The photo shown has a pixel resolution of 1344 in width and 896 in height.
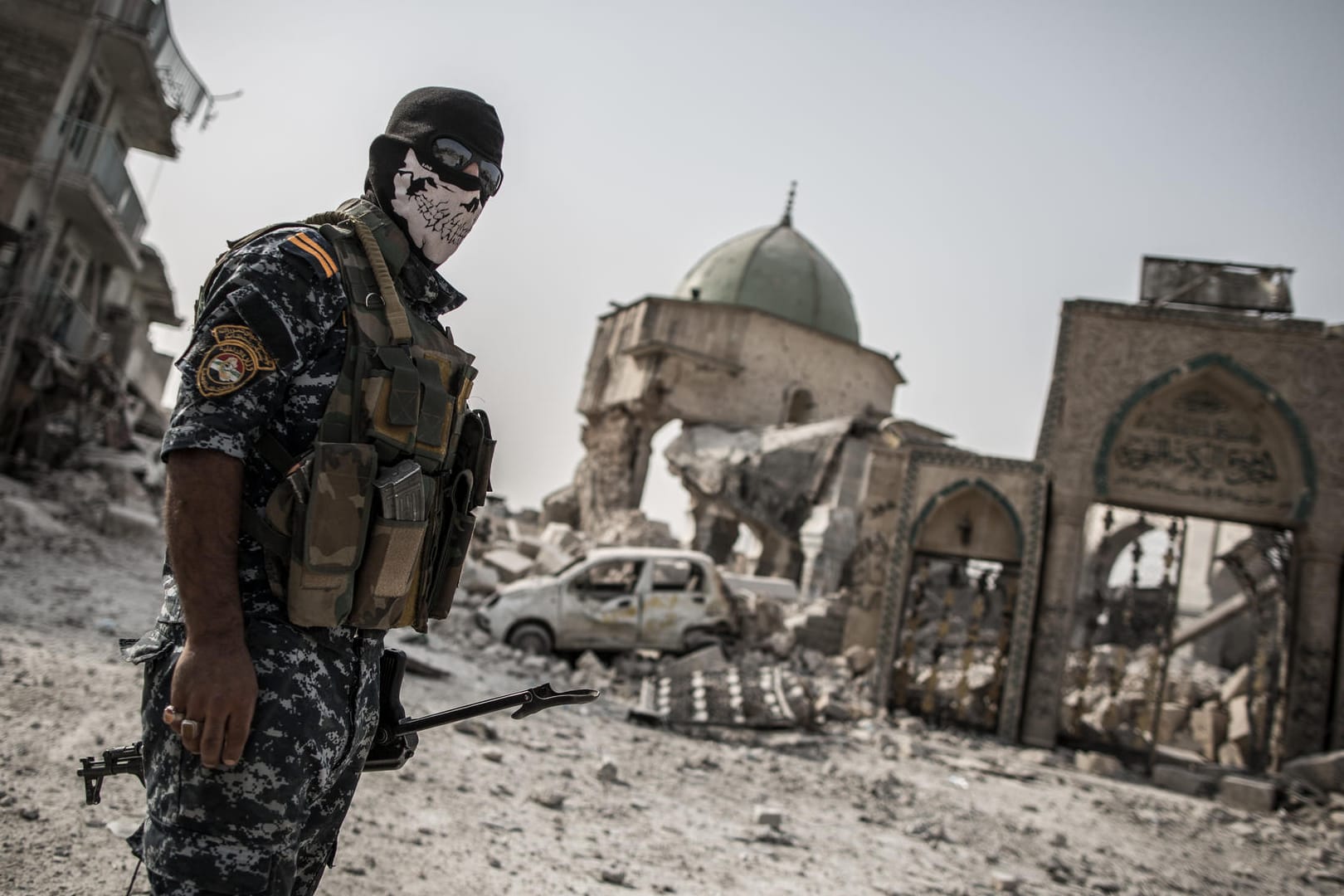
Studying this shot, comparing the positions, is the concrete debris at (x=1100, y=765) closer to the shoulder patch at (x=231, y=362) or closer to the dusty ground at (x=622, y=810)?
the dusty ground at (x=622, y=810)

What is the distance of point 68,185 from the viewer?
14.9 metres

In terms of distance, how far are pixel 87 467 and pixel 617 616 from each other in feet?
30.1

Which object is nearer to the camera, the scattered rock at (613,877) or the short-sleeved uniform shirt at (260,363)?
the short-sleeved uniform shirt at (260,363)

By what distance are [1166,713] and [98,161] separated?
1882 centimetres

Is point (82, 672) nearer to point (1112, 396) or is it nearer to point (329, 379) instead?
point (329, 379)

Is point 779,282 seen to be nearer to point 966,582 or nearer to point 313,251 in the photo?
point 966,582

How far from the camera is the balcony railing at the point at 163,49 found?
15414 millimetres

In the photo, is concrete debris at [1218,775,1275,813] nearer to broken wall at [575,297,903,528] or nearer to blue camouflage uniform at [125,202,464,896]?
blue camouflage uniform at [125,202,464,896]

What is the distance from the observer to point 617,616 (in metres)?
11.0

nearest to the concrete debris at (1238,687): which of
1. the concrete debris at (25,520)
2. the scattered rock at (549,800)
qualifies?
the scattered rock at (549,800)

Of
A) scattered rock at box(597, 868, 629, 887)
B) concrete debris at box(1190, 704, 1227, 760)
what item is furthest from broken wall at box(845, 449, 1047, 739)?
scattered rock at box(597, 868, 629, 887)

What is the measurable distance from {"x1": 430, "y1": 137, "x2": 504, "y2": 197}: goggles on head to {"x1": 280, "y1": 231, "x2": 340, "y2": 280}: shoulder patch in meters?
0.36

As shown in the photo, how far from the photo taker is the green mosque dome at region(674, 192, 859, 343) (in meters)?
29.9

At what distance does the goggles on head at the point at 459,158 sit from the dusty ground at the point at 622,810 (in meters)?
2.37
